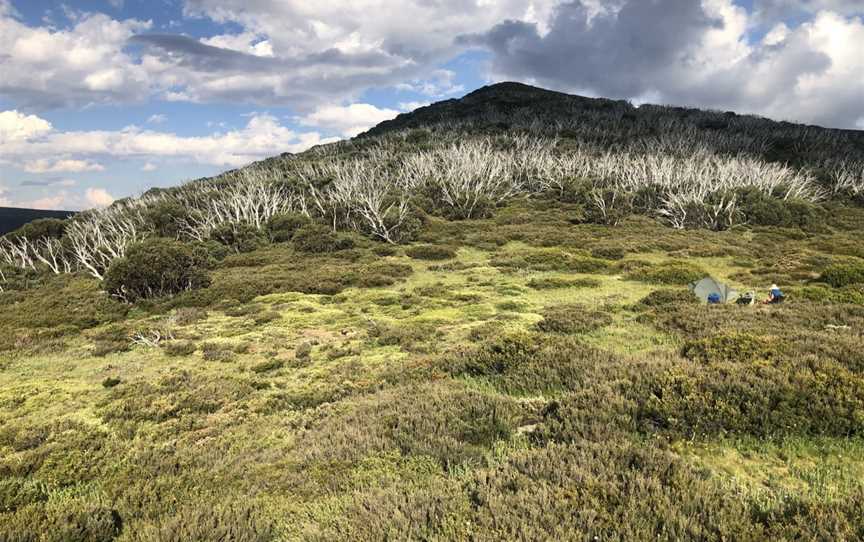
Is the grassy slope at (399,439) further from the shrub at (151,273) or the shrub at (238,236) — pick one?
the shrub at (238,236)

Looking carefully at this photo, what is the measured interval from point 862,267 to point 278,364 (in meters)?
20.6

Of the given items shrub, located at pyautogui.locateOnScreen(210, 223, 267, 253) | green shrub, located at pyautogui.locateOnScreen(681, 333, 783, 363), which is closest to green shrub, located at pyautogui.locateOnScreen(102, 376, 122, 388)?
green shrub, located at pyautogui.locateOnScreen(681, 333, 783, 363)

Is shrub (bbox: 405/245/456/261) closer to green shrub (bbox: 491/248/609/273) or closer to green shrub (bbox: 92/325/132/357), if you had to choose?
A: green shrub (bbox: 491/248/609/273)

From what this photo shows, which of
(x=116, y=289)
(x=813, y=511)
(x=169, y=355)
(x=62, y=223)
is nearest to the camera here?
(x=813, y=511)

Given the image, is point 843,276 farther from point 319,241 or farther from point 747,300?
point 319,241

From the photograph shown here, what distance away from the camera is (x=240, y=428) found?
27.2 ft

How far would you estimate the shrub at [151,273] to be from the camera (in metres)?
20.7

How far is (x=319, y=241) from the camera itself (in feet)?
108

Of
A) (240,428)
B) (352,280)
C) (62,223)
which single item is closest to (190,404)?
(240,428)

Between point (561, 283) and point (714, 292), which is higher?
point (714, 292)

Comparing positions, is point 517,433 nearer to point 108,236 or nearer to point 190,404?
point 190,404

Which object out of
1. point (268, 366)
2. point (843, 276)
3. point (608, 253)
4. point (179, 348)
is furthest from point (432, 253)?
point (843, 276)

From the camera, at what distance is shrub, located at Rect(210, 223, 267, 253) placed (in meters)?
37.1

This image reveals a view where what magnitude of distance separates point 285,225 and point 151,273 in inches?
772
